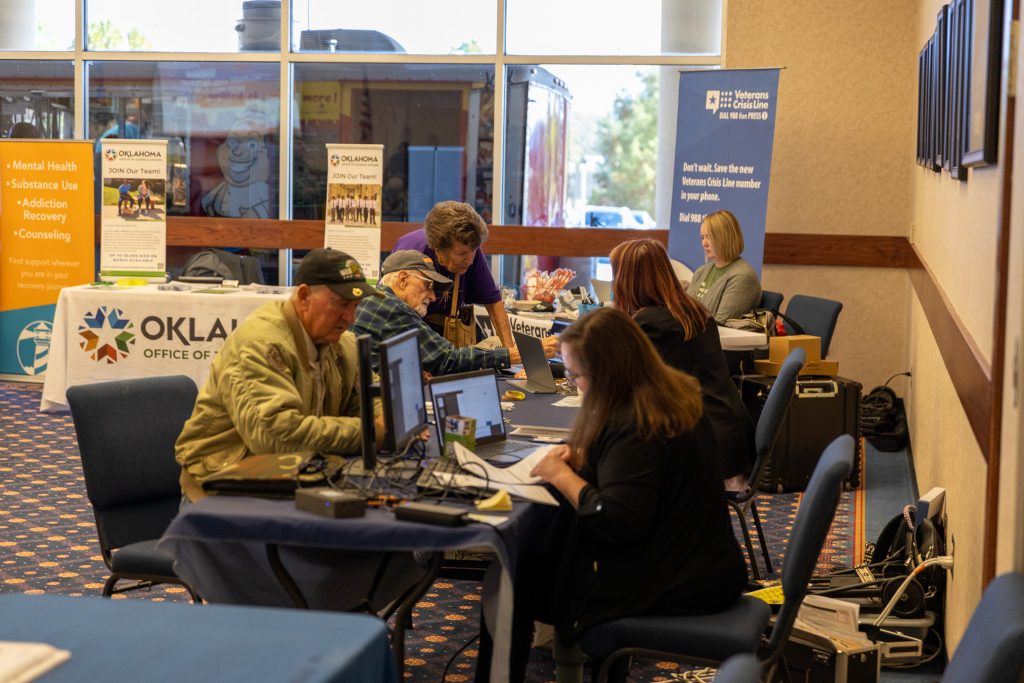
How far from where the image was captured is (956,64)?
4105 mm

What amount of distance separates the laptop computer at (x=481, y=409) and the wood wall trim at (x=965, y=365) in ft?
3.94

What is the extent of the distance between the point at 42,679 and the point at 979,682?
4.37 ft

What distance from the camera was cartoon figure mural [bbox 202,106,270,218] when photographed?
9602 millimetres

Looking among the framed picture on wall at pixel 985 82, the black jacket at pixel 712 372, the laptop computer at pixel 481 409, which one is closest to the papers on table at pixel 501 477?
the laptop computer at pixel 481 409

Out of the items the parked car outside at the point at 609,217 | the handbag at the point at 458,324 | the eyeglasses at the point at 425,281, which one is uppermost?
the parked car outside at the point at 609,217

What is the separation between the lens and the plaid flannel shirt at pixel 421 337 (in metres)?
3.98

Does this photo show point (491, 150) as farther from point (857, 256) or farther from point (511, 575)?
point (511, 575)

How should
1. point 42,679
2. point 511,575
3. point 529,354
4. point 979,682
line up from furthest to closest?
point 529,354 < point 511,575 < point 42,679 < point 979,682

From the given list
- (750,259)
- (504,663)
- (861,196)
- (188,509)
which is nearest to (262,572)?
(188,509)

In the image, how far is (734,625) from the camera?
2713 mm

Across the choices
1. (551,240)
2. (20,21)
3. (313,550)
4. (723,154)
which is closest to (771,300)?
(723,154)

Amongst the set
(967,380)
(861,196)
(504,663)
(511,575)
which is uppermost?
(861,196)

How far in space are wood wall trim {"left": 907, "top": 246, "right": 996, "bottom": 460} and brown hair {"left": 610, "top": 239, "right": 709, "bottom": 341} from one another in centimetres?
81

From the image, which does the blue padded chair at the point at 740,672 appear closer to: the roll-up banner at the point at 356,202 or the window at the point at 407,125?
the roll-up banner at the point at 356,202
